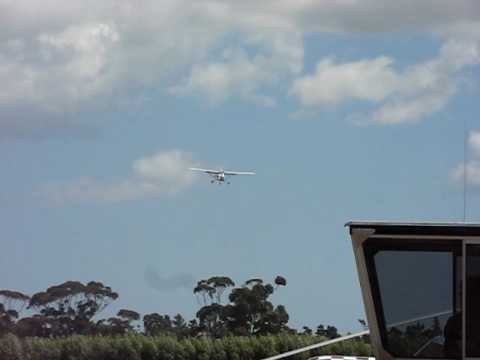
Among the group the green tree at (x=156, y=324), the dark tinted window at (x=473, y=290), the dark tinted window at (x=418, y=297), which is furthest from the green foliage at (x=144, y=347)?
the dark tinted window at (x=473, y=290)

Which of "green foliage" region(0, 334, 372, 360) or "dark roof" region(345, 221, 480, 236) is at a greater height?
"green foliage" region(0, 334, 372, 360)

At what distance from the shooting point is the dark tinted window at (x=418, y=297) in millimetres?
10578

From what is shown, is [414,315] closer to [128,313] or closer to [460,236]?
[460,236]

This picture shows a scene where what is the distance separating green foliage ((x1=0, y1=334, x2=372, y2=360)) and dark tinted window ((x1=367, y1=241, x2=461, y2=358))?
71.2 ft

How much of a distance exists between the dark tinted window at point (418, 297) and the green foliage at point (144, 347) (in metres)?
21.7

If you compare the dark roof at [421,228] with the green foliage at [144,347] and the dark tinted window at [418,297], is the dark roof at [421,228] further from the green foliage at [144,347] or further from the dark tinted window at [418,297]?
the green foliage at [144,347]

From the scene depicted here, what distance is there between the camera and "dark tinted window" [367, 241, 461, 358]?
1058cm

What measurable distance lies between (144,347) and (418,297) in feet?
92.7

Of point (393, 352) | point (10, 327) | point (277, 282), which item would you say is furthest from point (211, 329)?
point (393, 352)

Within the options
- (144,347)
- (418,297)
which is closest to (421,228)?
(418,297)

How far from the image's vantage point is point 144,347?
3838 centimetres

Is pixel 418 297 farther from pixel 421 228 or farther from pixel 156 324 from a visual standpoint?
pixel 156 324

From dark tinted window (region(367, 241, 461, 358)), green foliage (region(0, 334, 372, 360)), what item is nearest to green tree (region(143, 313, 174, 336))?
green foliage (region(0, 334, 372, 360))

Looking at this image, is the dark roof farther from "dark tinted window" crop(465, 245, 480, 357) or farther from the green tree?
the green tree
